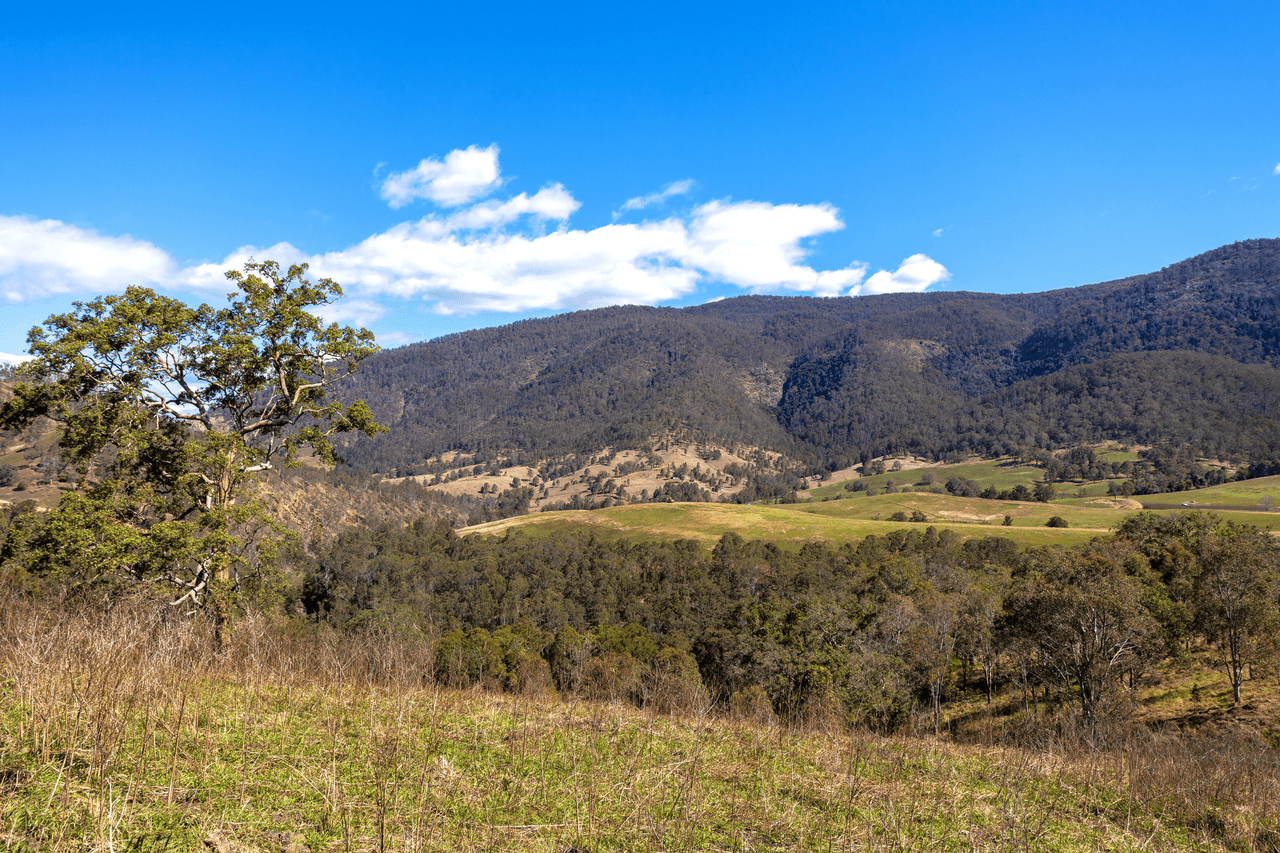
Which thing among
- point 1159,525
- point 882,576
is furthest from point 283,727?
point 1159,525

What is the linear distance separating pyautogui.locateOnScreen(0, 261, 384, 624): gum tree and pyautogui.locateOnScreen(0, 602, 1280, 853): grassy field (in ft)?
12.3

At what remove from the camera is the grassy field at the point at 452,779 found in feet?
16.5

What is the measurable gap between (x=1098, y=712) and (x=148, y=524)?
141 feet

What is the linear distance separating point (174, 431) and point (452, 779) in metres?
14.2

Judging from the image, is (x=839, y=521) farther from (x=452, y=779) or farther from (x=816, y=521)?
(x=452, y=779)

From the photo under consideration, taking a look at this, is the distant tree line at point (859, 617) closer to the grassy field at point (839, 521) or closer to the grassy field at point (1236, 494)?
the grassy field at point (839, 521)

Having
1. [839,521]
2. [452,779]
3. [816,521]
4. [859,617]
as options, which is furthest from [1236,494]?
[452,779]

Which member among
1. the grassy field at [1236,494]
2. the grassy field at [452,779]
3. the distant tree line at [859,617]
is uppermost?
the grassy field at [452,779]

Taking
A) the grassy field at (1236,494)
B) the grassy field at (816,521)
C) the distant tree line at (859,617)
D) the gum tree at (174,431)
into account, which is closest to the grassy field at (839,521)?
the grassy field at (816,521)

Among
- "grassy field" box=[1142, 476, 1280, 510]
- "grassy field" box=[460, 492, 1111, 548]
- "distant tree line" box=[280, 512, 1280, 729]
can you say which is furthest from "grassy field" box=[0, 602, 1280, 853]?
"grassy field" box=[1142, 476, 1280, 510]

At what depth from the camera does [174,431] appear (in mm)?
15562

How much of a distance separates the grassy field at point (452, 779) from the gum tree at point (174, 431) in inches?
147

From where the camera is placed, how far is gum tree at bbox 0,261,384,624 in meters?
13.7

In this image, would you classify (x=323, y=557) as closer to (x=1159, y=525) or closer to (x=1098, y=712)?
(x=1098, y=712)
